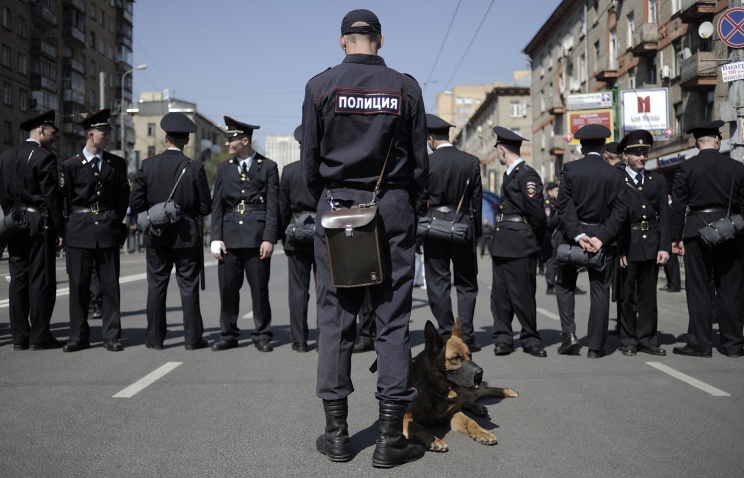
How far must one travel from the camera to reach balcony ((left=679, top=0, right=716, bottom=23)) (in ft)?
99.3

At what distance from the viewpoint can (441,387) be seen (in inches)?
179

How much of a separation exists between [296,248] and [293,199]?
48 centimetres

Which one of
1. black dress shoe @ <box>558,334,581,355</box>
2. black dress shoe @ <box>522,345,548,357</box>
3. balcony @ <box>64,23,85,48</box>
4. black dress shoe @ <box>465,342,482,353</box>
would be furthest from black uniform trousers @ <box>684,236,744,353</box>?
balcony @ <box>64,23,85,48</box>

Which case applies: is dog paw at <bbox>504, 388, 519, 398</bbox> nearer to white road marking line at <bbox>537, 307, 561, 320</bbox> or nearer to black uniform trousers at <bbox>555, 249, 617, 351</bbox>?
black uniform trousers at <bbox>555, 249, 617, 351</bbox>

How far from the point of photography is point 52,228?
7777mm

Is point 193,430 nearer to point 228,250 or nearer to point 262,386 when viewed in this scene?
point 262,386

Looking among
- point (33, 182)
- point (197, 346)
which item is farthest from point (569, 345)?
point (33, 182)

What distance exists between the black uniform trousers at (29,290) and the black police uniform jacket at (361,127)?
4.46m

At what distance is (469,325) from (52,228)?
13.6ft

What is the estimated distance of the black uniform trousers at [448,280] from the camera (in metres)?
7.72

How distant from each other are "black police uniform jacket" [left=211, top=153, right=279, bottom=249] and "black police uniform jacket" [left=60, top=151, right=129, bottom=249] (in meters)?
0.98

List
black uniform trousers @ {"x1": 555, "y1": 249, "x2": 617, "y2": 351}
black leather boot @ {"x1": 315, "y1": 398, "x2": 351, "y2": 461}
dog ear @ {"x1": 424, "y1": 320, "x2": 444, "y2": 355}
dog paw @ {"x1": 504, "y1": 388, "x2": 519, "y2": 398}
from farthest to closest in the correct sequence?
black uniform trousers @ {"x1": 555, "y1": 249, "x2": 617, "y2": 351}, dog paw @ {"x1": 504, "y1": 388, "x2": 519, "y2": 398}, dog ear @ {"x1": 424, "y1": 320, "x2": 444, "y2": 355}, black leather boot @ {"x1": 315, "y1": 398, "x2": 351, "y2": 461}

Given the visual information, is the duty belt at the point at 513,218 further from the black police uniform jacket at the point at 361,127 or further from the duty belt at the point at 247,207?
the black police uniform jacket at the point at 361,127

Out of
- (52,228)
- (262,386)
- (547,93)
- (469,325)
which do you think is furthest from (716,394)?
(547,93)
